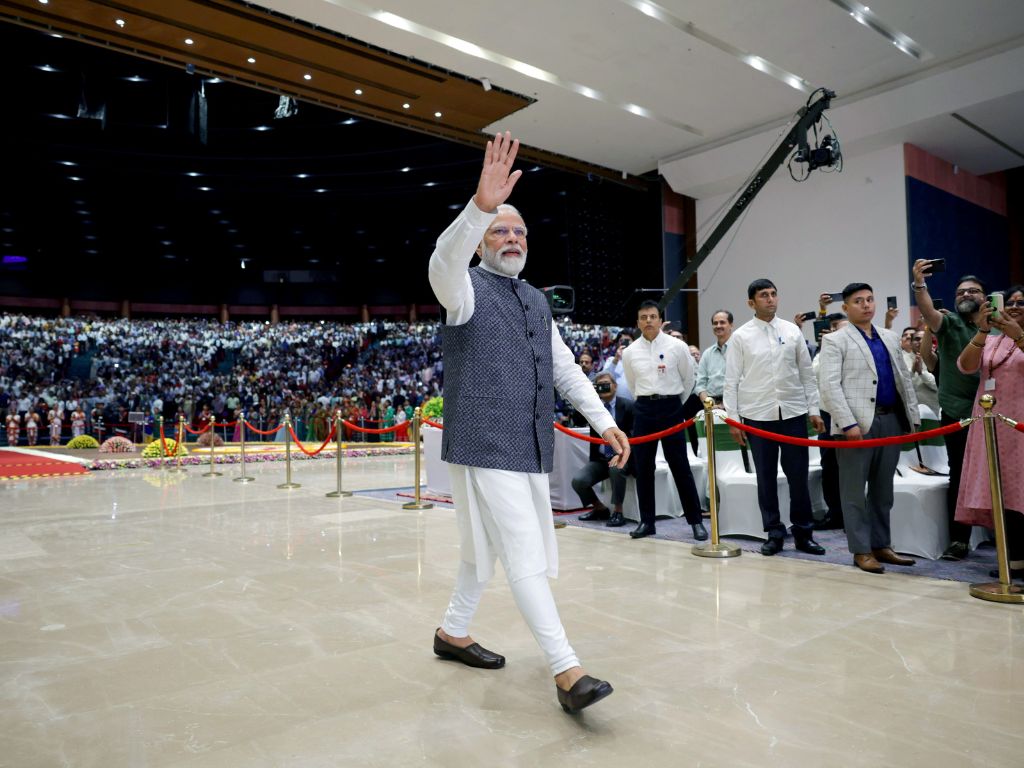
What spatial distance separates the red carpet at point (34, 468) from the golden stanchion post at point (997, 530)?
437 inches

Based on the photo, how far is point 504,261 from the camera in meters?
2.35

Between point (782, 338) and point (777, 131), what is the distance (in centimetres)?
831

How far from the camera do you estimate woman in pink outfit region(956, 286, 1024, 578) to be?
348cm

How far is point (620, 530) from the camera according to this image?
533 cm

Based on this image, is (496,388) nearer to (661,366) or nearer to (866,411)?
(866,411)

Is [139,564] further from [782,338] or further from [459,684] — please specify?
[782,338]

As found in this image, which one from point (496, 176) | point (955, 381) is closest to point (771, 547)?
point (955, 381)

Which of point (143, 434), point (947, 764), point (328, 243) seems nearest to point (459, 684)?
point (947, 764)

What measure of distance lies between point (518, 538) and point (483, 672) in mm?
627

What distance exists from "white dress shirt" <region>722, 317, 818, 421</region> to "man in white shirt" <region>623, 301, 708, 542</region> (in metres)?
0.48

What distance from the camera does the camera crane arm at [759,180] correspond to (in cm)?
1003

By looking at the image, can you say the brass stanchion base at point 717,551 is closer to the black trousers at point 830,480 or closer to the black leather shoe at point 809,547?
the black leather shoe at point 809,547

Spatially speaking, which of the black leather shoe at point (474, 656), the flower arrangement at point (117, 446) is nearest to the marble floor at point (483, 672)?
the black leather shoe at point (474, 656)

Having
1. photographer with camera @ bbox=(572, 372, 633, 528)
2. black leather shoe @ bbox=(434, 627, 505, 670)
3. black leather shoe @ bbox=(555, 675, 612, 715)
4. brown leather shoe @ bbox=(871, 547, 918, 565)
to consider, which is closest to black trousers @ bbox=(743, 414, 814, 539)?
brown leather shoe @ bbox=(871, 547, 918, 565)
